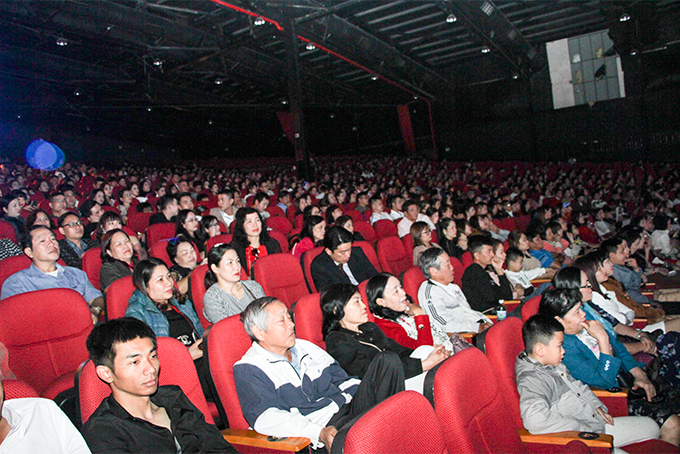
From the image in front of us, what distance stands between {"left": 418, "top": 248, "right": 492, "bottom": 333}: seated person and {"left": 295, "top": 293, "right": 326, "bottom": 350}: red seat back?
0.88 metres

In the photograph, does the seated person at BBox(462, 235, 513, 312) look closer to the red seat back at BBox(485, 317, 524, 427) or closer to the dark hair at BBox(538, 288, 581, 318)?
the dark hair at BBox(538, 288, 581, 318)

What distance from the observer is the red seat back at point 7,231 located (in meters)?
4.29

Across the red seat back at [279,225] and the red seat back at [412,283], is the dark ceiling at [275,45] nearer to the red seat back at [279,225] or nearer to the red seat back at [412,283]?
the red seat back at [279,225]

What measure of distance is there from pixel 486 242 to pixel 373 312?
4.87ft

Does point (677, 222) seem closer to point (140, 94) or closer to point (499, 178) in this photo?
point (499, 178)

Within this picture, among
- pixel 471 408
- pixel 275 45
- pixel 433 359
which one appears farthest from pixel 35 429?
pixel 275 45

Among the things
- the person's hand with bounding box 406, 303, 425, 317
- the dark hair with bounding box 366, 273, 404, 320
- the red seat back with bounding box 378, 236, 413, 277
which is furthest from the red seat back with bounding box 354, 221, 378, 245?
the dark hair with bounding box 366, 273, 404, 320

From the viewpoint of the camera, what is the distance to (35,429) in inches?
48.2

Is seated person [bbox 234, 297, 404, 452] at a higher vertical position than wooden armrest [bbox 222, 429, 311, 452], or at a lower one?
higher

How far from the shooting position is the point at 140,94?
14766 millimetres

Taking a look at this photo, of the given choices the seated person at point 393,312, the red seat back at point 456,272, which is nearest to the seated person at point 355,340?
the seated person at point 393,312

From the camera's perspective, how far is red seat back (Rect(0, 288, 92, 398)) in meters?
2.00

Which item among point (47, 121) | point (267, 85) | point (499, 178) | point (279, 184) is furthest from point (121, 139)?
point (499, 178)

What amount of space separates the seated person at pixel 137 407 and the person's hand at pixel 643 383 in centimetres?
205
